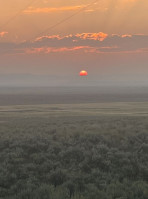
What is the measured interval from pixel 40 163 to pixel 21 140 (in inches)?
172

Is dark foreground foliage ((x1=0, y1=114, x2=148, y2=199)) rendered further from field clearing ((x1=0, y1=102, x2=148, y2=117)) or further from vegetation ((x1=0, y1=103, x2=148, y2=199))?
field clearing ((x1=0, y1=102, x2=148, y2=117))

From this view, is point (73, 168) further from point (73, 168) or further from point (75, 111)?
point (75, 111)

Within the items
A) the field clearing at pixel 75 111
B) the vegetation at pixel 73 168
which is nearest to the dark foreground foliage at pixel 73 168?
the vegetation at pixel 73 168

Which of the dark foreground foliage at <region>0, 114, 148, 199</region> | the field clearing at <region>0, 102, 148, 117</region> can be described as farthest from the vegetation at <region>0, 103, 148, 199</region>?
the field clearing at <region>0, 102, 148, 117</region>

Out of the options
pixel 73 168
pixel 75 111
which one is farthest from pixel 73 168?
pixel 75 111

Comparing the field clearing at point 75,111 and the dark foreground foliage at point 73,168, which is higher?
the field clearing at point 75,111

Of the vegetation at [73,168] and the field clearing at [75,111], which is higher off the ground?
the field clearing at [75,111]

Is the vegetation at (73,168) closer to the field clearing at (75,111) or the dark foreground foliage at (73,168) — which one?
the dark foreground foliage at (73,168)

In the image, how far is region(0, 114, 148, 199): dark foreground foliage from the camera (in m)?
11.0

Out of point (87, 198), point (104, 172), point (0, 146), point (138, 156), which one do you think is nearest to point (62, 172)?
point (104, 172)

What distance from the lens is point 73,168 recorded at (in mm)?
13773

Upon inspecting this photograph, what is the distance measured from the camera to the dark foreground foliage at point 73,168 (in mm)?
10977

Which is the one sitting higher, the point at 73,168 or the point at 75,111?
the point at 75,111

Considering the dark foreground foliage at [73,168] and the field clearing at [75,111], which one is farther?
the field clearing at [75,111]
